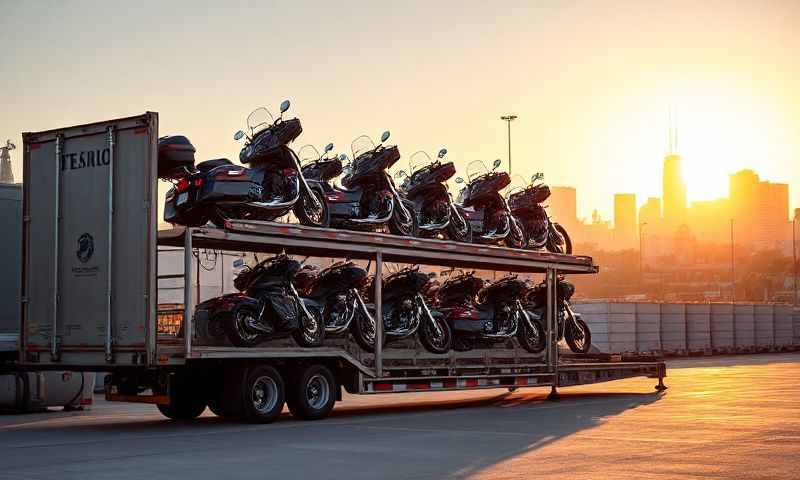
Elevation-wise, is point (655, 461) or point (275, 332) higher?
point (275, 332)

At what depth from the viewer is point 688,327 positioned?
170 ft

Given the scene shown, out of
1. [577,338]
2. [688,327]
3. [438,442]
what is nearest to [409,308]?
[577,338]

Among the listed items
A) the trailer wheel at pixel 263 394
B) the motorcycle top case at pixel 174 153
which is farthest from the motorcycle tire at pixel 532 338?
the motorcycle top case at pixel 174 153

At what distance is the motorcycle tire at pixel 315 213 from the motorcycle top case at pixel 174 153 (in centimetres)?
217

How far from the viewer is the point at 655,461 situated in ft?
41.1

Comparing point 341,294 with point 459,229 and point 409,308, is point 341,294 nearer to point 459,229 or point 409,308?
point 409,308

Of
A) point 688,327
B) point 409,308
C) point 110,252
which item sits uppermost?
point 110,252

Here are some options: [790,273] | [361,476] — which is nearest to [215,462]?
[361,476]

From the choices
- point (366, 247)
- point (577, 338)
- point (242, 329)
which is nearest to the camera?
point (242, 329)

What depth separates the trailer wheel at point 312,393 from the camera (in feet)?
59.1

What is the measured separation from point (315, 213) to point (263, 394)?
305 cm

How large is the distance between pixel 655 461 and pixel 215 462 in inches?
175

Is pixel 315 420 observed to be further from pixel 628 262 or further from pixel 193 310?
pixel 628 262

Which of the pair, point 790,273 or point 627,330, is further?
point 790,273
